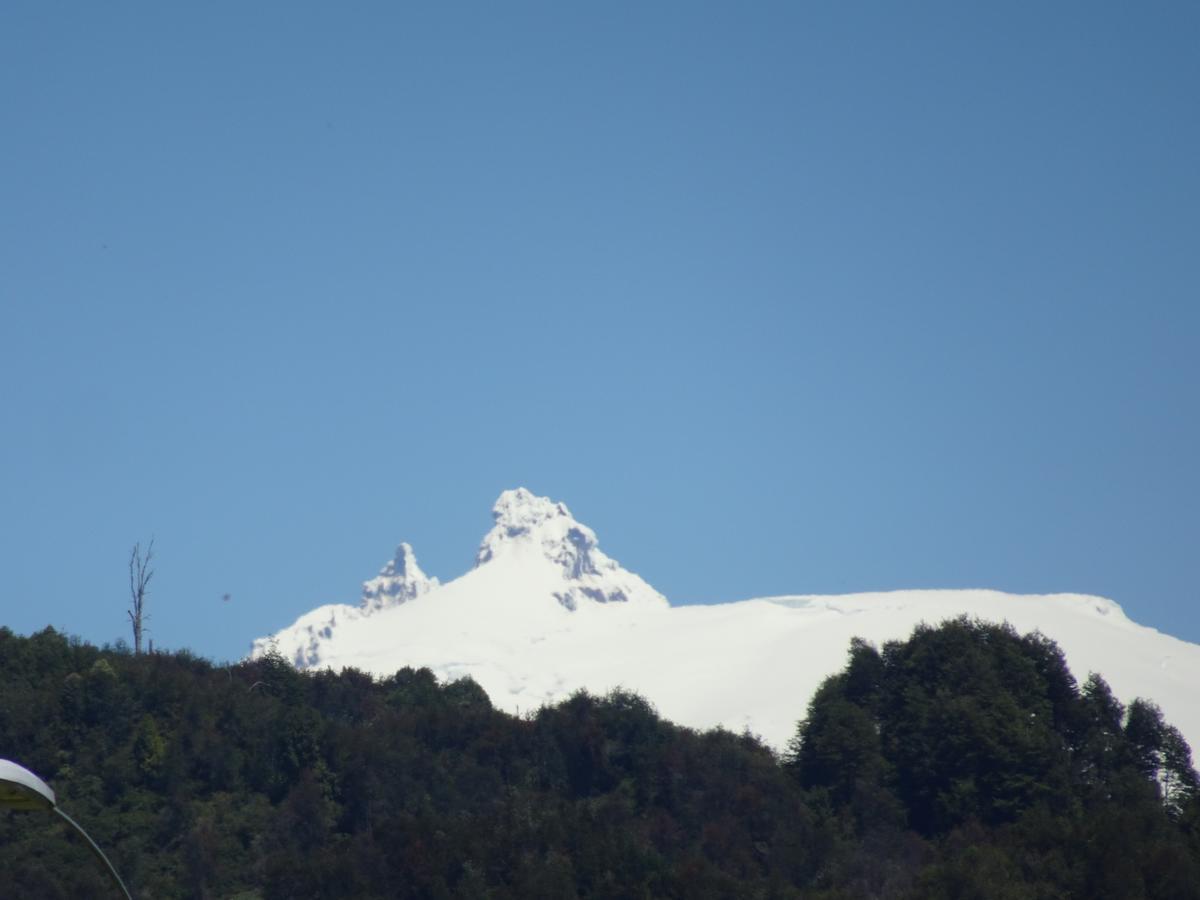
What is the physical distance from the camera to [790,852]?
308ft

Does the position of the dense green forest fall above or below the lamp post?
above

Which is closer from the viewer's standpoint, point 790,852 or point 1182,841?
point 1182,841

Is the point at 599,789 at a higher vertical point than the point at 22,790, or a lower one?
higher

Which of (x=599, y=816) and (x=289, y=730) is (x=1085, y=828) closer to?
(x=599, y=816)

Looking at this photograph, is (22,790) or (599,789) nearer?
(22,790)

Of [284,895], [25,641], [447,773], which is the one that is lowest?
[284,895]

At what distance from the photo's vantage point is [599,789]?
10794cm

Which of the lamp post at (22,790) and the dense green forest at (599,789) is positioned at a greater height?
the dense green forest at (599,789)

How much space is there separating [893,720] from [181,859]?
45.1 metres

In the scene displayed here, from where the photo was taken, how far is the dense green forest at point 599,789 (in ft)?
280

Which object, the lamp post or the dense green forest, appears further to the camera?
the dense green forest

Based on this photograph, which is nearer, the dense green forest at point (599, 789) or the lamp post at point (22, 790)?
the lamp post at point (22, 790)

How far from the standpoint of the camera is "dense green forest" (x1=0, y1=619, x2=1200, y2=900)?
85375 millimetres

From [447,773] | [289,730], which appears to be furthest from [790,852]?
[289,730]
